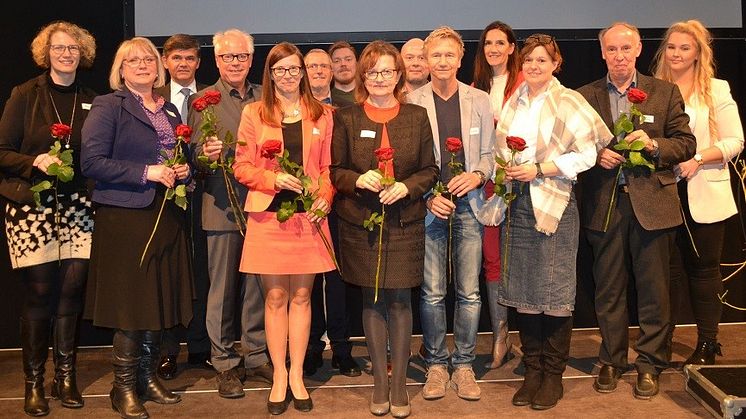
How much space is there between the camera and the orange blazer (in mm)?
3762

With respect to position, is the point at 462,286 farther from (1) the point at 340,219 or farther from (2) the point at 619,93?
(2) the point at 619,93

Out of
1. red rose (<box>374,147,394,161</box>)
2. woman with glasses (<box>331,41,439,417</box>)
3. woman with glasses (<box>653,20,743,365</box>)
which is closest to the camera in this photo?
red rose (<box>374,147,394,161</box>)

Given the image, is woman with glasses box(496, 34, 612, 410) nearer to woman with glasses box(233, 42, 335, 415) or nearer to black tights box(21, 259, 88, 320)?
woman with glasses box(233, 42, 335, 415)

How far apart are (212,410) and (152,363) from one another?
421 millimetres

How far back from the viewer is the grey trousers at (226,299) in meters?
4.20

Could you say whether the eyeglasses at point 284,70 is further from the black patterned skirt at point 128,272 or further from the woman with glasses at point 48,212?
the woman with glasses at point 48,212

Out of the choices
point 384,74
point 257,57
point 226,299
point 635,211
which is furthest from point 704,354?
point 257,57

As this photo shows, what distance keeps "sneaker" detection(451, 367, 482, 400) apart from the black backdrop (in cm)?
133

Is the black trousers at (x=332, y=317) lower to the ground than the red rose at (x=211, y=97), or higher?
lower

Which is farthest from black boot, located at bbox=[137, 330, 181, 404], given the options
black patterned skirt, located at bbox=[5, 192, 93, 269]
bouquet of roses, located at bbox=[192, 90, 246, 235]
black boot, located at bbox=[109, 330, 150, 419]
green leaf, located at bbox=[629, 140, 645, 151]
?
green leaf, located at bbox=[629, 140, 645, 151]

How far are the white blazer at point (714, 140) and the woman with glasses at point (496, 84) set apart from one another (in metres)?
1.00

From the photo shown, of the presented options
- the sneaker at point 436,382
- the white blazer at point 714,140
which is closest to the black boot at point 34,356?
the sneaker at point 436,382

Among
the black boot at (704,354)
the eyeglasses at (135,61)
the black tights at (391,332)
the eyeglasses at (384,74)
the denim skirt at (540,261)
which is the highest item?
the eyeglasses at (135,61)

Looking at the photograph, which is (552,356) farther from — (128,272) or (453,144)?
(128,272)
